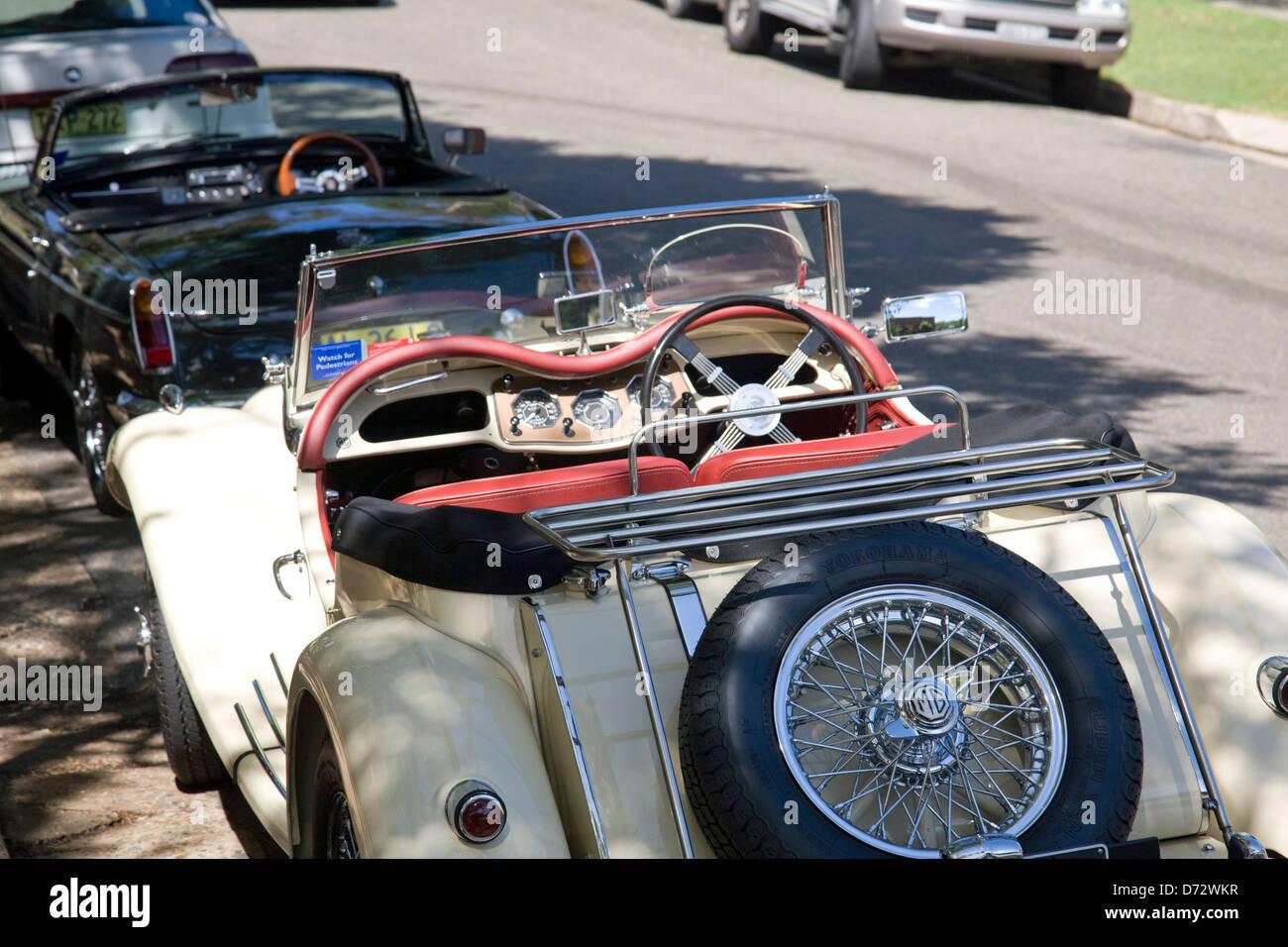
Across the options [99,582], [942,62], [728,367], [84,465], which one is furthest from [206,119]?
[942,62]

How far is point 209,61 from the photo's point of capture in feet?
24.9

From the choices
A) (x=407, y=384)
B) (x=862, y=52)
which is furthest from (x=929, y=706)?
(x=862, y=52)

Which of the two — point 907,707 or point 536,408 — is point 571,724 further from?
point 536,408

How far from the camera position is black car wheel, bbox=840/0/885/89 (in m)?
13.3

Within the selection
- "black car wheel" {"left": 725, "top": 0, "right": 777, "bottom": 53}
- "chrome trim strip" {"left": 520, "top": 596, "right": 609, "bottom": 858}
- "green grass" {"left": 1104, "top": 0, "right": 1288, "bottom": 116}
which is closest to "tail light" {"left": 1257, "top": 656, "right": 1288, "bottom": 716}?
"chrome trim strip" {"left": 520, "top": 596, "right": 609, "bottom": 858}

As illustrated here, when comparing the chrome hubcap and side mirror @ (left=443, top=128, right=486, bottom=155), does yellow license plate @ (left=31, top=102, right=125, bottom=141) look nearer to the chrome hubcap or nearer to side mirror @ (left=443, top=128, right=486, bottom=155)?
the chrome hubcap

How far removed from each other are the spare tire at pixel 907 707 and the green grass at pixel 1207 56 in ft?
38.8

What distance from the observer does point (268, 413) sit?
4750 millimetres

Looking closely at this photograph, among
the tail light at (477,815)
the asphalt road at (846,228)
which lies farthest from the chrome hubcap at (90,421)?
the tail light at (477,815)

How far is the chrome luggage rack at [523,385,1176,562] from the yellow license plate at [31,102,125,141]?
473 centimetres

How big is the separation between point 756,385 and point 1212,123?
10613 mm

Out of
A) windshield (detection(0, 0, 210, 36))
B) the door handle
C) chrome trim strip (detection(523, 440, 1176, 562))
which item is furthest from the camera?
windshield (detection(0, 0, 210, 36))

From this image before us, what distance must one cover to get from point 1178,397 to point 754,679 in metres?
5.05

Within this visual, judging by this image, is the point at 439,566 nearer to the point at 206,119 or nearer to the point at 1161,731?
the point at 1161,731
